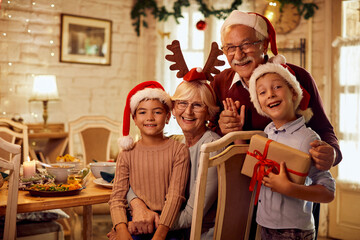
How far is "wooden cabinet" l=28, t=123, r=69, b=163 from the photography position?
4.06 m

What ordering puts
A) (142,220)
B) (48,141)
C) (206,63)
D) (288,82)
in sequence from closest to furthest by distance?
(288,82), (142,220), (206,63), (48,141)

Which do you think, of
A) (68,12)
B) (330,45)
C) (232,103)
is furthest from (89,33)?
(232,103)

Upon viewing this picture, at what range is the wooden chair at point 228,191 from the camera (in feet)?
4.60

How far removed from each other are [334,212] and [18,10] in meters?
3.90

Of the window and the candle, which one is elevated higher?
the window

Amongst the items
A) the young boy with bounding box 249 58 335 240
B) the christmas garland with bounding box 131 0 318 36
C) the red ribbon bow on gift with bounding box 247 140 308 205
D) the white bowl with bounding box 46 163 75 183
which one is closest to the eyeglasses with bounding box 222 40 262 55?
the young boy with bounding box 249 58 335 240

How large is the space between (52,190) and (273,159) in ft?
3.41

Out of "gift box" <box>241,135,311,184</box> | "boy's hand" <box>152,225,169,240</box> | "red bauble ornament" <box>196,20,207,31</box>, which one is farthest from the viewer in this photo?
"red bauble ornament" <box>196,20,207,31</box>

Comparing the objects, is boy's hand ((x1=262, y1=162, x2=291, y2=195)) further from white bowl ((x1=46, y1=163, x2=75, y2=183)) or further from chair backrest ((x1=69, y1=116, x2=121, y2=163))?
chair backrest ((x1=69, y1=116, x2=121, y2=163))

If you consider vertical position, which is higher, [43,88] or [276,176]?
[43,88]

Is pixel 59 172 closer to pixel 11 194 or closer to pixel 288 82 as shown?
pixel 11 194

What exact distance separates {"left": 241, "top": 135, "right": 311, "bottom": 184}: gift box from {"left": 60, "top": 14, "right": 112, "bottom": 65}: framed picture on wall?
141 inches

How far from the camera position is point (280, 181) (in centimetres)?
138

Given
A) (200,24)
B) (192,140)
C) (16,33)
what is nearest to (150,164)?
(192,140)
